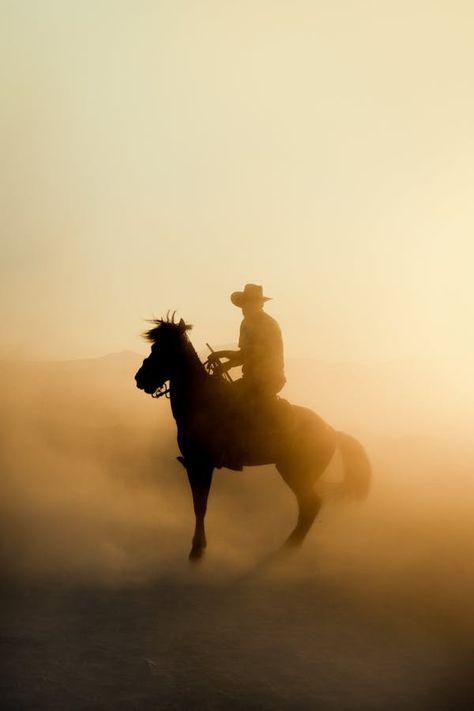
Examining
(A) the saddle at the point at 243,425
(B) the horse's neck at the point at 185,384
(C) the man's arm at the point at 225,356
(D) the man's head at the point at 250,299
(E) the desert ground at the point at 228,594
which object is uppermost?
(D) the man's head at the point at 250,299

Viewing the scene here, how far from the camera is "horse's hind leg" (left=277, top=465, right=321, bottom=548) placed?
405 inches

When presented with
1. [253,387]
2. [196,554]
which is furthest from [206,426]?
[196,554]

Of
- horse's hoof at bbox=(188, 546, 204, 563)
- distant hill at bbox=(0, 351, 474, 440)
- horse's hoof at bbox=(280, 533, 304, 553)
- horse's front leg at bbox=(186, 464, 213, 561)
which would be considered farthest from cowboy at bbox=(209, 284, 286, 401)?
distant hill at bbox=(0, 351, 474, 440)

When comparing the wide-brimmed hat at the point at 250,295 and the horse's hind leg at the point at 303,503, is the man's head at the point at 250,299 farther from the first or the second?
the horse's hind leg at the point at 303,503

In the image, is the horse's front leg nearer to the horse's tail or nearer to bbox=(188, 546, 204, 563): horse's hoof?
bbox=(188, 546, 204, 563): horse's hoof

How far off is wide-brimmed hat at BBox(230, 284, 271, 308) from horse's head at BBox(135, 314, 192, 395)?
0.97 meters

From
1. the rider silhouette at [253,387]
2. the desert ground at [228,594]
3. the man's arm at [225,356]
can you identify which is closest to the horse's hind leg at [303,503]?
the desert ground at [228,594]

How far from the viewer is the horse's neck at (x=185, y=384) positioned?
32.7 ft

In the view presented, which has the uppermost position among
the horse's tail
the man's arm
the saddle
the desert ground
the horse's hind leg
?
the man's arm

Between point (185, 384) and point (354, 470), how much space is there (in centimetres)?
301

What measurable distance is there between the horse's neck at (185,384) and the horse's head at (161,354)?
0.28 ft

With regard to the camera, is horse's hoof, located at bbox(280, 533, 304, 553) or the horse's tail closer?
horse's hoof, located at bbox(280, 533, 304, 553)

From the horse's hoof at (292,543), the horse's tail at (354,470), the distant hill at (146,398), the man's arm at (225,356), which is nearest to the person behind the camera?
the horse's hoof at (292,543)

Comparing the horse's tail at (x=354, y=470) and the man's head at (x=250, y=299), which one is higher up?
the man's head at (x=250, y=299)
